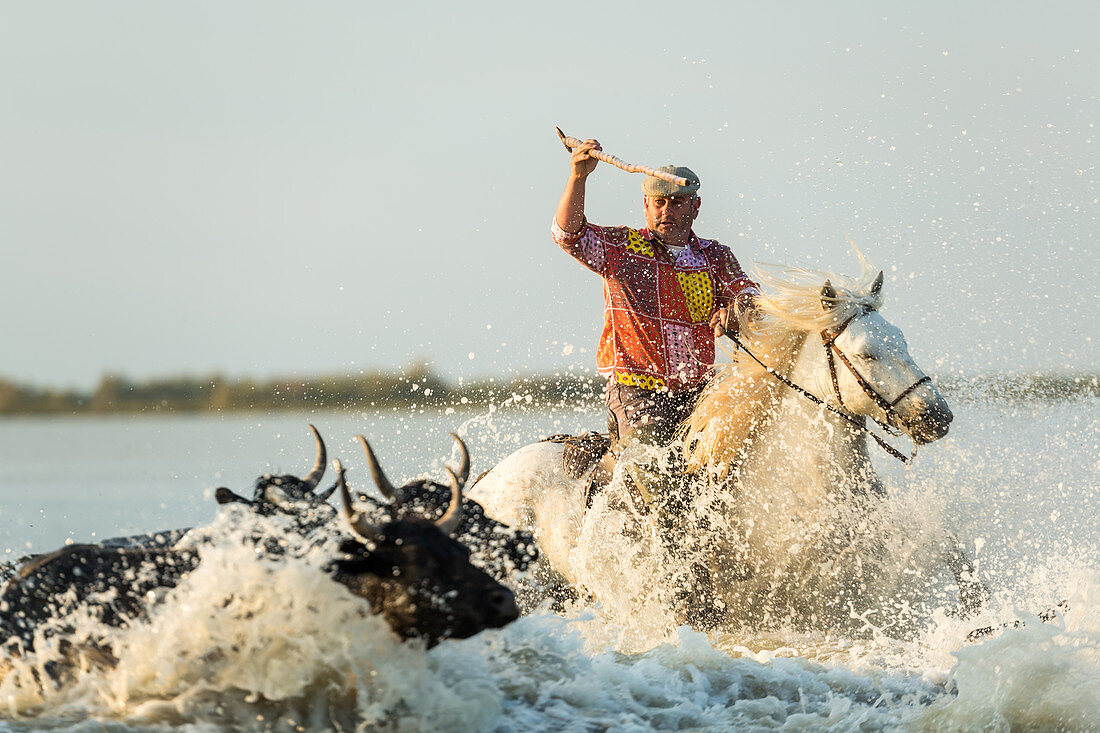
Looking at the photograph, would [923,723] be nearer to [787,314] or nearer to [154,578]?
[787,314]

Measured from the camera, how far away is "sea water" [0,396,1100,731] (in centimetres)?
401

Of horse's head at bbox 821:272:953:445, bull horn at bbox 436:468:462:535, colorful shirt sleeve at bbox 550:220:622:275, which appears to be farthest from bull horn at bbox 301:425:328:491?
horse's head at bbox 821:272:953:445

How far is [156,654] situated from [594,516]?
2677 mm

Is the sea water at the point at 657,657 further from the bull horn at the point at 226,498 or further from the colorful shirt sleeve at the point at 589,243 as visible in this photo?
the colorful shirt sleeve at the point at 589,243

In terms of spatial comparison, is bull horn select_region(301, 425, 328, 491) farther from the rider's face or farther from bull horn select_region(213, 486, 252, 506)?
the rider's face

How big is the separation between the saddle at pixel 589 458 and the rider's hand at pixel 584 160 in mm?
1540

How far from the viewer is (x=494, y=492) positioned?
659 centimetres

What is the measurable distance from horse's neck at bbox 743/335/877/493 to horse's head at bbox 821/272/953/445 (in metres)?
0.09

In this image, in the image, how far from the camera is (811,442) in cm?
591

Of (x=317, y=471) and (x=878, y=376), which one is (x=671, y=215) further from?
(x=317, y=471)

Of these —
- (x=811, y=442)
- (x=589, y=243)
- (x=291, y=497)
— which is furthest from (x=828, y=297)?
(x=291, y=497)

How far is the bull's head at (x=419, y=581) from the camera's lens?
13.0ft

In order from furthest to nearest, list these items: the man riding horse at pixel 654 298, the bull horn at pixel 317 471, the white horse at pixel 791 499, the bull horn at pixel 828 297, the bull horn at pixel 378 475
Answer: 1. the man riding horse at pixel 654 298
2. the bull horn at pixel 828 297
3. the white horse at pixel 791 499
4. the bull horn at pixel 317 471
5. the bull horn at pixel 378 475

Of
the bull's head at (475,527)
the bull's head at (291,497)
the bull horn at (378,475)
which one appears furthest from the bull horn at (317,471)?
the bull horn at (378,475)
